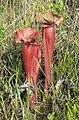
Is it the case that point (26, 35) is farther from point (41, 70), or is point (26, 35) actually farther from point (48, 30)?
point (41, 70)

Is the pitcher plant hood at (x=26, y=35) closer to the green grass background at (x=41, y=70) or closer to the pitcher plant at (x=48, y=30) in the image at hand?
the pitcher plant at (x=48, y=30)

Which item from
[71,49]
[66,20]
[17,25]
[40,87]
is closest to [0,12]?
[17,25]

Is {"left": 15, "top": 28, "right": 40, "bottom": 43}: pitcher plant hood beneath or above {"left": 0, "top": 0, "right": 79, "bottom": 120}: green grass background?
above

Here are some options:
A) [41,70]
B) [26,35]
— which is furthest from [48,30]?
[41,70]

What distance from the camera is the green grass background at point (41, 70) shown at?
4.58ft

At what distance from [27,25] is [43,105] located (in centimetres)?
62

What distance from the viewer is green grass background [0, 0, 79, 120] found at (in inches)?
54.9

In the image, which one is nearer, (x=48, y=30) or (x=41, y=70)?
(x=48, y=30)

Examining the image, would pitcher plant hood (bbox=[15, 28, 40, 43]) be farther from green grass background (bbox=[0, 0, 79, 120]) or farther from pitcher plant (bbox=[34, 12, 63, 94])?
green grass background (bbox=[0, 0, 79, 120])

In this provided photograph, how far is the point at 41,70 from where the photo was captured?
1575 mm

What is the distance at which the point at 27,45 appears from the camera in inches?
54.3

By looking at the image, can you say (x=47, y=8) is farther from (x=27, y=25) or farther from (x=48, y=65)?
(x=48, y=65)

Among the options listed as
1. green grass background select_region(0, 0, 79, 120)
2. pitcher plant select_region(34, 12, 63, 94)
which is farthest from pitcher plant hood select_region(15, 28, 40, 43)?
green grass background select_region(0, 0, 79, 120)

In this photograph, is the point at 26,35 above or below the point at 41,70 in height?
above
